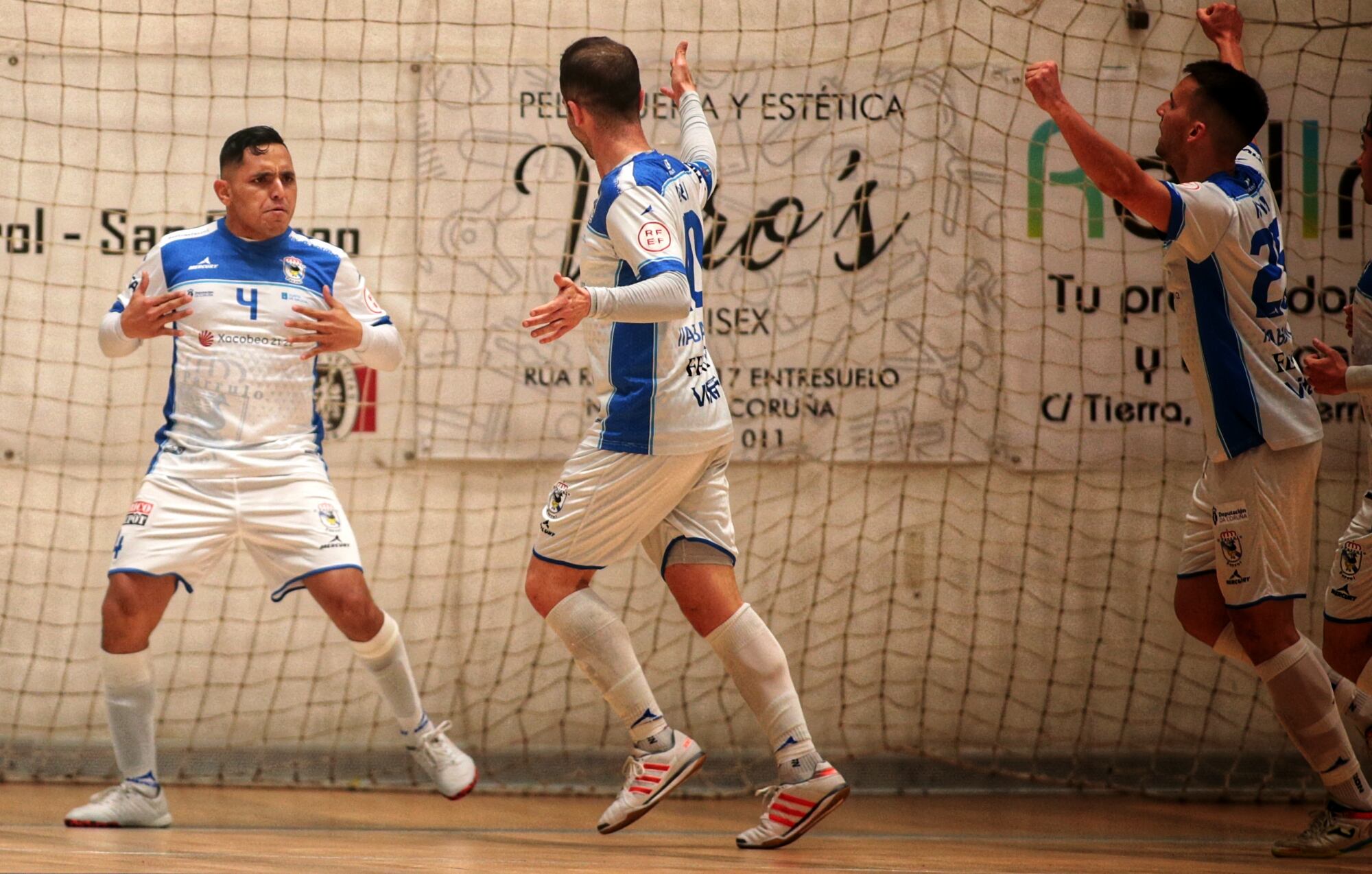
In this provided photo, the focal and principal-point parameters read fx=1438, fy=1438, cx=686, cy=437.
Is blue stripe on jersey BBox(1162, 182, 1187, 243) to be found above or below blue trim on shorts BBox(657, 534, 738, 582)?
above

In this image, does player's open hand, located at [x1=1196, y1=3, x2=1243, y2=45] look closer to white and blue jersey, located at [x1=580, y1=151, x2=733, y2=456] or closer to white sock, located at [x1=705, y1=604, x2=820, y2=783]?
white and blue jersey, located at [x1=580, y1=151, x2=733, y2=456]

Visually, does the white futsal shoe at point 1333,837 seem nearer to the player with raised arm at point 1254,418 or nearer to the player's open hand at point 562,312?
the player with raised arm at point 1254,418

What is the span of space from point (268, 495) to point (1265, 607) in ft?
8.58

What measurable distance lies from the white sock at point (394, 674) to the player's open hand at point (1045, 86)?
7.23 feet

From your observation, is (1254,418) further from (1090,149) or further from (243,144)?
(243,144)

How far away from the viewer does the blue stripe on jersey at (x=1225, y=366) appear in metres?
3.61

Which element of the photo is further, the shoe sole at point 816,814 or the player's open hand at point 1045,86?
the shoe sole at point 816,814

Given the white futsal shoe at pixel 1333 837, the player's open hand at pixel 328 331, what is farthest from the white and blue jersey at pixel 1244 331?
the player's open hand at pixel 328 331

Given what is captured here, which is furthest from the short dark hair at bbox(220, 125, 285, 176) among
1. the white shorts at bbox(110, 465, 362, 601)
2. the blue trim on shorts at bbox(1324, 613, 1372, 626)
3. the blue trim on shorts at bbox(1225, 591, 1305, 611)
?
the blue trim on shorts at bbox(1324, 613, 1372, 626)

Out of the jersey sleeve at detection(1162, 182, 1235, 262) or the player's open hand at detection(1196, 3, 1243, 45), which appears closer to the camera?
the jersey sleeve at detection(1162, 182, 1235, 262)

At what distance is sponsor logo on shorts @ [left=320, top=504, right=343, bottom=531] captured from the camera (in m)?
3.90

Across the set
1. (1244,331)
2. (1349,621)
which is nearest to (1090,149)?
(1244,331)

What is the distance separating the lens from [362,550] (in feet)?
17.3

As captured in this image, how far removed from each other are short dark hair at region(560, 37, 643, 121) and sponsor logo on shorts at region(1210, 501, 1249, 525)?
1.80 meters
